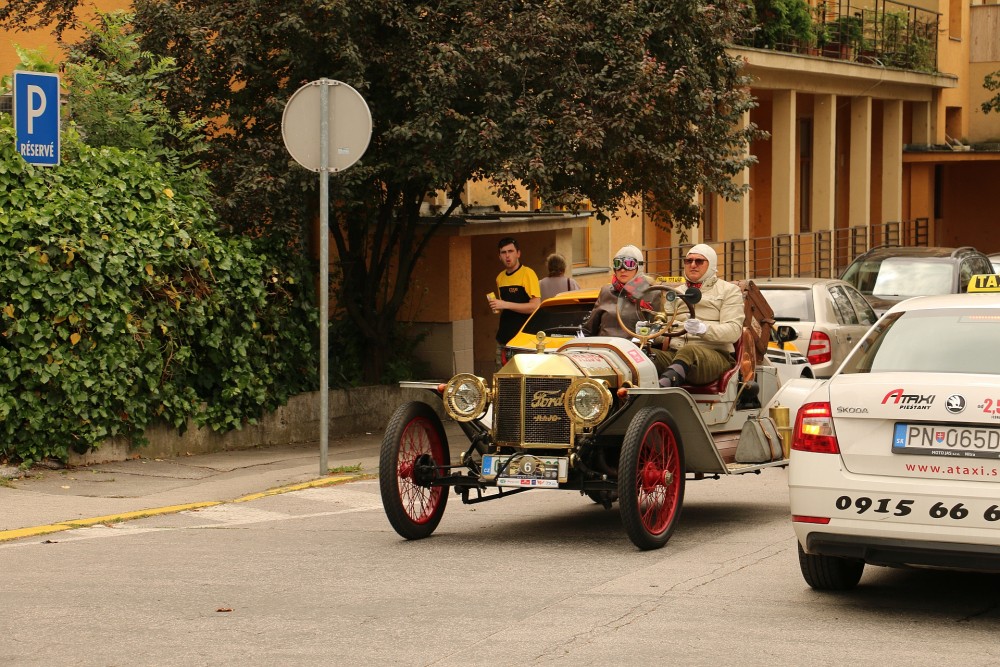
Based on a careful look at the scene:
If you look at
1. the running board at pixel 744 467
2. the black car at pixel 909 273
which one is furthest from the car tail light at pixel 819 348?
the running board at pixel 744 467

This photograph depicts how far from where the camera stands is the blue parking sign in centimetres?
1074

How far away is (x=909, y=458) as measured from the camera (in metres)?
7.01

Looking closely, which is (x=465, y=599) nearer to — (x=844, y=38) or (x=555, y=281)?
(x=555, y=281)

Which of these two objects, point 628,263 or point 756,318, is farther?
point 756,318

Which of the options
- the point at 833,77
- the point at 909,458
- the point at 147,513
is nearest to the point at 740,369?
the point at 909,458

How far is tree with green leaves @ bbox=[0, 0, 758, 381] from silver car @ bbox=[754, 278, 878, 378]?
222 cm

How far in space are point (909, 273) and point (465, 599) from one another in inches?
608

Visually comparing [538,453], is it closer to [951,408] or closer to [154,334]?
[951,408]

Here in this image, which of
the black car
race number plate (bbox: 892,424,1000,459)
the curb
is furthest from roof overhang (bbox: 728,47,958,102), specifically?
race number plate (bbox: 892,424,1000,459)

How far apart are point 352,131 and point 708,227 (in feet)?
66.3

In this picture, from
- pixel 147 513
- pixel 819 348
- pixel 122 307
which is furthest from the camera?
pixel 819 348

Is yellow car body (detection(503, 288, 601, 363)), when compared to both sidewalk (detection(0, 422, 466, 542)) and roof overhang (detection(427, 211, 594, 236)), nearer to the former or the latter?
sidewalk (detection(0, 422, 466, 542))

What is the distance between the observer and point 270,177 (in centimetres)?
1380

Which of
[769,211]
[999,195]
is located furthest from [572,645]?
[999,195]
